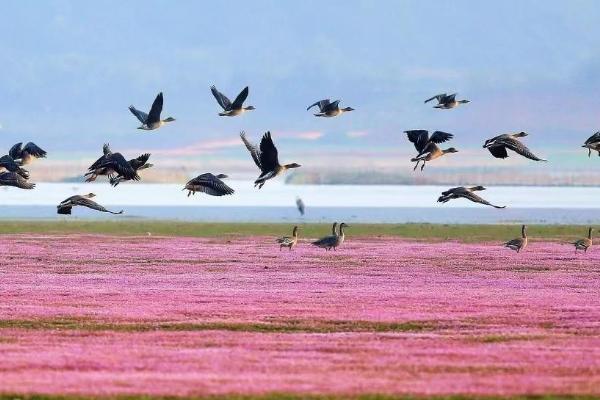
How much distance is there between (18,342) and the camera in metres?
23.5

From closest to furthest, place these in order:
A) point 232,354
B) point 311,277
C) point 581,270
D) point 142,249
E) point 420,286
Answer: point 232,354 < point 420,286 < point 311,277 < point 581,270 < point 142,249

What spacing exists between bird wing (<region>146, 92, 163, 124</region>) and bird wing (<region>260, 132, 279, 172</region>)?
10.7ft

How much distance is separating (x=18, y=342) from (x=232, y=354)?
3.94 metres

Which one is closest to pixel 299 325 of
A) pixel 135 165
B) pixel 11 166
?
pixel 135 165

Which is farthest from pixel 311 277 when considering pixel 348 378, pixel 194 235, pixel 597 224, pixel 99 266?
pixel 597 224

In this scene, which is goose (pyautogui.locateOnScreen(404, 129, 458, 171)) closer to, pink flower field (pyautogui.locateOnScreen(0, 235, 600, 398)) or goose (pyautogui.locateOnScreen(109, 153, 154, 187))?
pink flower field (pyautogui.locateOnScreen(0, 235, 600, 398))

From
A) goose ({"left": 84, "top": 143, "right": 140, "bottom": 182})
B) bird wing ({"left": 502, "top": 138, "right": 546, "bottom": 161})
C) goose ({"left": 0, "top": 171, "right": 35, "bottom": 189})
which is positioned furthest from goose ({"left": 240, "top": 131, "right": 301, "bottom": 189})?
goose ({"left": 0, "top": 171, "right": 35, "bottom": 189})

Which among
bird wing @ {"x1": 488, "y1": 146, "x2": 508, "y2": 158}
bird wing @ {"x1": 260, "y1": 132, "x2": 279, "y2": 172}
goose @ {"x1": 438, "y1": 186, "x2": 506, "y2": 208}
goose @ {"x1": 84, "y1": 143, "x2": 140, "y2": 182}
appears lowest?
goose @ {"x1": 438, "y1": 186, "x2": 506, "y2": 208}

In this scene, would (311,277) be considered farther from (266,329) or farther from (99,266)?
(266,329)

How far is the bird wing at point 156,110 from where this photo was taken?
31.9m

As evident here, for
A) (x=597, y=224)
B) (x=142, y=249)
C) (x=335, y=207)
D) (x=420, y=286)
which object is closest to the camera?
(x=420, y=286)

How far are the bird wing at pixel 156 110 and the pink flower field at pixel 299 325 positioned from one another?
396 centimetres

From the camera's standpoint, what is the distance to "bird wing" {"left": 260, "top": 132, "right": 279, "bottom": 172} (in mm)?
29016

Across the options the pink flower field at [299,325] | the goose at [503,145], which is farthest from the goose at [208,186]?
the goose at [503,145]
